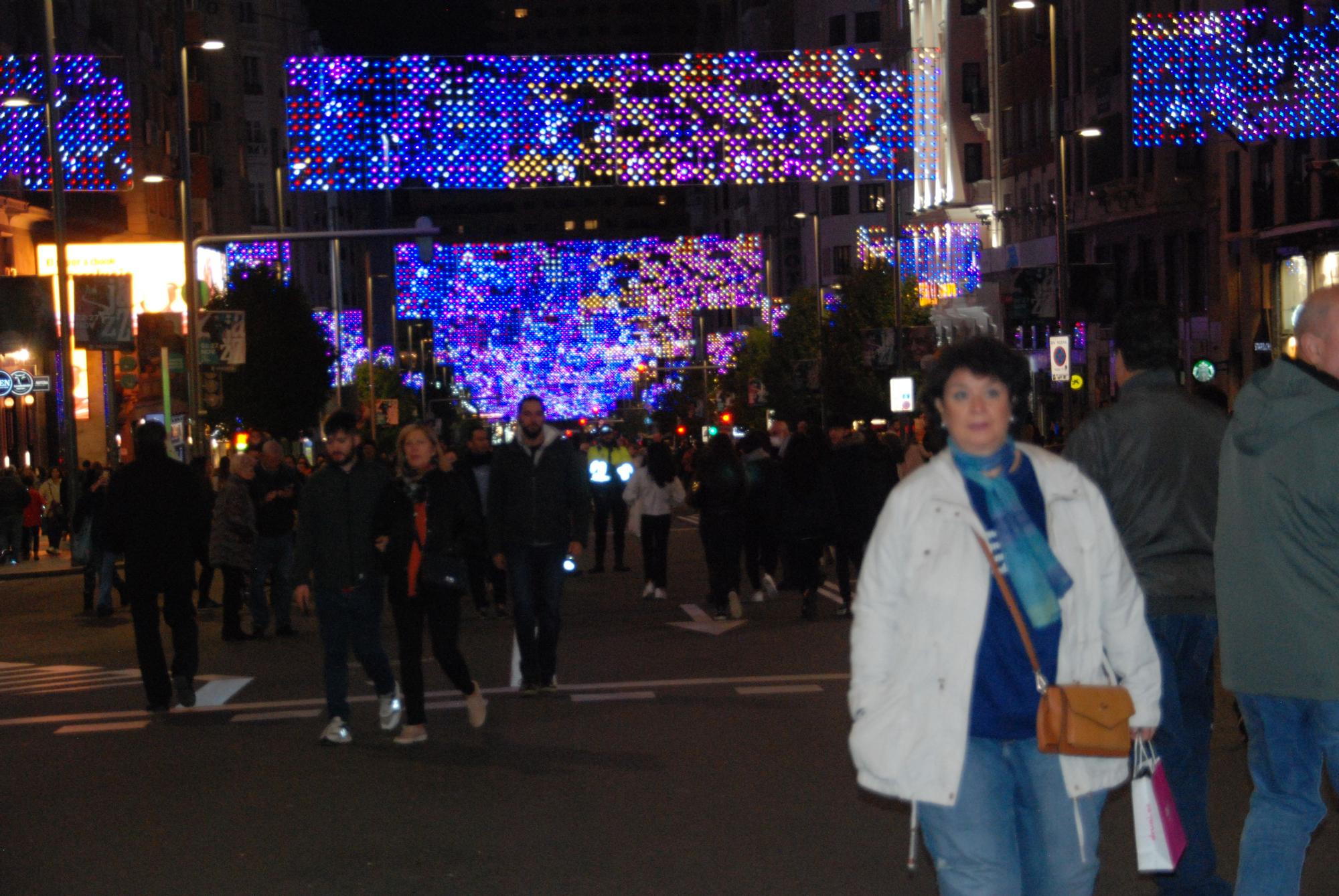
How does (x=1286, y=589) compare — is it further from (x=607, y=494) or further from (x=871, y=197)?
(x=871, y=197)

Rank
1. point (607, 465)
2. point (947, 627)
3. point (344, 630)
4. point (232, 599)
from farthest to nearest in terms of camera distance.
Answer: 1. point (607, 465)
2. point (232, 599)
3. point (344, 630)
4. point (947, 627)

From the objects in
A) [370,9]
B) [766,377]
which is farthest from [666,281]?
[370,9]

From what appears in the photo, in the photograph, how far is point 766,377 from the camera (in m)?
83.9

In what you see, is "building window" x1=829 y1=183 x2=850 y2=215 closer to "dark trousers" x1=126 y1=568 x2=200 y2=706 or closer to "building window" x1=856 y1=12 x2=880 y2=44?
"building window" x1=856 y1=12 x2=880 y2=44

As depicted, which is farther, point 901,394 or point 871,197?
point 871,197

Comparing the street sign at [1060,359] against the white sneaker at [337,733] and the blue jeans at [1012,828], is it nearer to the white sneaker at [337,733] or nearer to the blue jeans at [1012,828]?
the white sneaker at [337,733]

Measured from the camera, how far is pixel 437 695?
13.3 m

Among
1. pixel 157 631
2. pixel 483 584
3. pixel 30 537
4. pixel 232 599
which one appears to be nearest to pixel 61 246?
pixel 30 537

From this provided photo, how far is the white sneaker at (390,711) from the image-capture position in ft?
37.6

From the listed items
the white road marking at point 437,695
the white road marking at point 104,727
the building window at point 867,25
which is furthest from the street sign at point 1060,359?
the building window at point 867,25

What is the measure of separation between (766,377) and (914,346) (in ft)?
114

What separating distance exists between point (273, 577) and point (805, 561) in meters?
4.99

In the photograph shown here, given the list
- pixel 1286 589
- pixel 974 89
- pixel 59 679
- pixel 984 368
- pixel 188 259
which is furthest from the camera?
pixel 974 89

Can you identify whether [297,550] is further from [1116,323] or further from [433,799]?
[1116,323]
